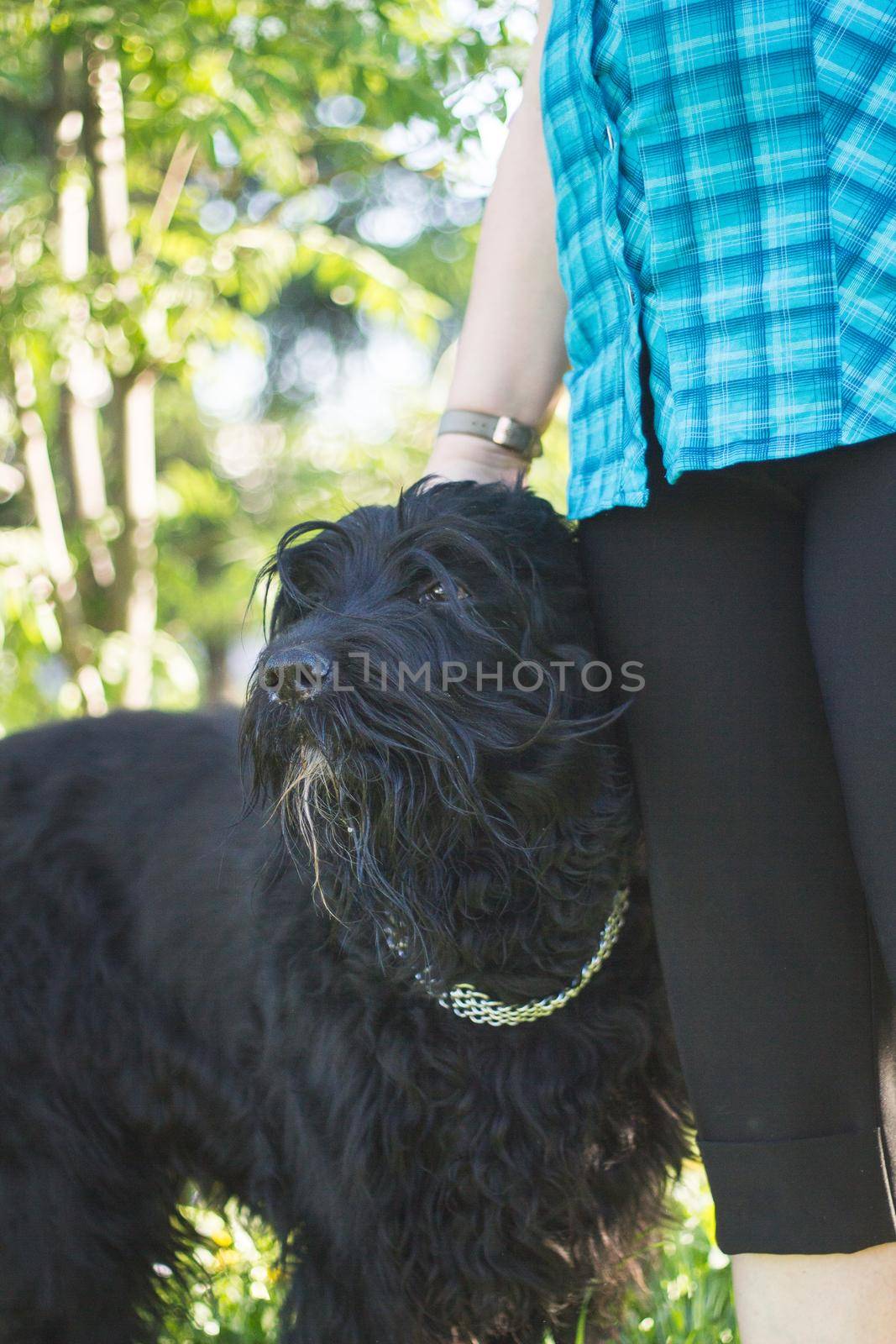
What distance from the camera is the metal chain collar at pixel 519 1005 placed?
73.8 inches

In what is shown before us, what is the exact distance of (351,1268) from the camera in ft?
6.50

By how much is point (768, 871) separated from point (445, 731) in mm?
460

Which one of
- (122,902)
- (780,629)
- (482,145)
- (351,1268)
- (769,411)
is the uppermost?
(482,145)

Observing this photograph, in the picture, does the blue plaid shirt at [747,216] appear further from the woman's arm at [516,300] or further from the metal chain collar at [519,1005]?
the metal chain collar at [519,1005]

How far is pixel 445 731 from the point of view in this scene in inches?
64.4

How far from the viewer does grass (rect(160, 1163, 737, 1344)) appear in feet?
8.09

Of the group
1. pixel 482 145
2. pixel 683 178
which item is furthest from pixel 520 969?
pixel 482 145

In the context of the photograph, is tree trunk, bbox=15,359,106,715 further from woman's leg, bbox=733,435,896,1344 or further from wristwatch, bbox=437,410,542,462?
woman's leg, bbox=733,435,896,1344

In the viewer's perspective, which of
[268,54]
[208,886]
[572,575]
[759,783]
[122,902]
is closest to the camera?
[759,783]

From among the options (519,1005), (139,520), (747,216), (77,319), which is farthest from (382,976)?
(139,520)

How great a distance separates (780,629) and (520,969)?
0.71 meters

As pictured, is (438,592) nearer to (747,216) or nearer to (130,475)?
(747,216)

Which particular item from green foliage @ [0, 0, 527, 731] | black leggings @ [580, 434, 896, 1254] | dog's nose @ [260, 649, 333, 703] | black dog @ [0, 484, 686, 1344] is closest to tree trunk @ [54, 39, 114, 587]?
green foliage @ [0, 0, 527, 731]

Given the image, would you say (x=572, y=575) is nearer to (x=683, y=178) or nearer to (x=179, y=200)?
(x=683, y=178)
